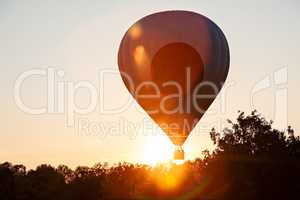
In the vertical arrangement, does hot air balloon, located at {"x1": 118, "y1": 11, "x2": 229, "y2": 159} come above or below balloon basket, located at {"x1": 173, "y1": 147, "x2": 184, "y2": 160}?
above

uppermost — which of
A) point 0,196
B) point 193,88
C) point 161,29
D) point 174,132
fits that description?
point 161,29

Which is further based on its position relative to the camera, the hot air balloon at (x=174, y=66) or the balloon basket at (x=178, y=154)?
the hot air balloon at (x=174, y=66)

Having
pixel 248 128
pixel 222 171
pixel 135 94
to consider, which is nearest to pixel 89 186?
pixel 248 128

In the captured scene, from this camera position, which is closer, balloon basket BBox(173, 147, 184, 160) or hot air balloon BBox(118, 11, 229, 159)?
balloon basket BBox(173, 147, 184, 160)

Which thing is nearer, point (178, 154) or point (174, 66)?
point (178, 154)

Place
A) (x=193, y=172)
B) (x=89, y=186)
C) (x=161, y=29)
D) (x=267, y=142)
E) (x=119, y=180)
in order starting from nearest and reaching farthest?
(x=161, y=29) → (x=193, y=172) → (x=267, y=142) → (x=89, y=186) → (x=119, y=180)

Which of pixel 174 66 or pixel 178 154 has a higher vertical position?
pixel 174 66

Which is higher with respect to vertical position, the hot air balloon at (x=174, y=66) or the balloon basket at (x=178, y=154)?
the hot air balloon at (x=174, y=66)

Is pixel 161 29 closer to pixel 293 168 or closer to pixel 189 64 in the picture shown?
pixel 189 64
